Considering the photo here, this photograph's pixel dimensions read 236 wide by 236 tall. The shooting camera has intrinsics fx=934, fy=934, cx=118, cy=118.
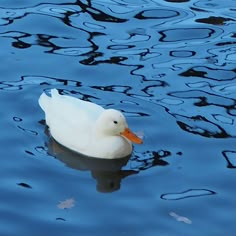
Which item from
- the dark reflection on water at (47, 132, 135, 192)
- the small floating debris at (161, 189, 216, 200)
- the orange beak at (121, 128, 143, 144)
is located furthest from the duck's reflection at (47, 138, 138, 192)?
the small floating debris at (161, 189, 216, 200)

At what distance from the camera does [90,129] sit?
7.33 metres

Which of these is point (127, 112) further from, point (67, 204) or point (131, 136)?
point (67, 204)

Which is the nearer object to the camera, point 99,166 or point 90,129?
point 99,166

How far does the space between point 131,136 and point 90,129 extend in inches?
13.9

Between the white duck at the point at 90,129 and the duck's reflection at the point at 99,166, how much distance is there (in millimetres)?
41

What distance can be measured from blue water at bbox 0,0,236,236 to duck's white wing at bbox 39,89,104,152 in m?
0.12

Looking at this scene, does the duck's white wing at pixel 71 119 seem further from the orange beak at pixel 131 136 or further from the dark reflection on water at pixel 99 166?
the orange beak at pixel 131 136

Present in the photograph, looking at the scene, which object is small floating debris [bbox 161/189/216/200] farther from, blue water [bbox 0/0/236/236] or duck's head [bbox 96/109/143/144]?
duck's head [bbox 96/109/143/144]

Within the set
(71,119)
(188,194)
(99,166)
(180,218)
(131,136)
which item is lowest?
(180,218)

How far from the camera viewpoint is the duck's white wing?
24.1ft

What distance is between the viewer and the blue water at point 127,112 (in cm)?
645

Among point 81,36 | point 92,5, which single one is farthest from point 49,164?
point 92,5

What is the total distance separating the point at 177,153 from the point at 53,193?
1.10 m

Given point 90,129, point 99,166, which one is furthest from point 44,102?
point 99,166
